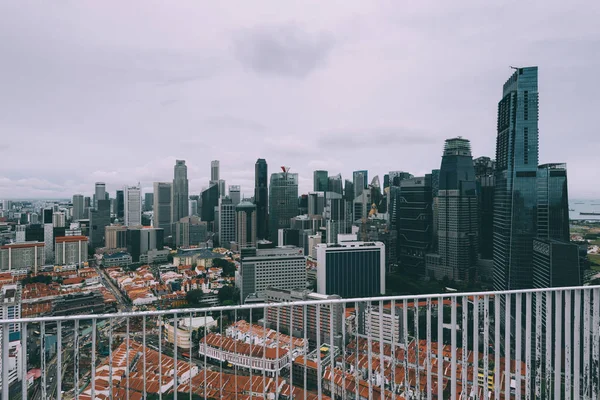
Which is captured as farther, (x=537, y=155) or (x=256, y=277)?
(x=256, y=277)

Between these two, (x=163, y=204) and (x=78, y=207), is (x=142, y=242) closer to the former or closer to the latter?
(x=163, y=204)

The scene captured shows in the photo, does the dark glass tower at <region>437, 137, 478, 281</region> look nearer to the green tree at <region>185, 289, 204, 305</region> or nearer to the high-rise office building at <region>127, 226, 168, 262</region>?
the green tree at <region>185, 289, 204, 305</region>

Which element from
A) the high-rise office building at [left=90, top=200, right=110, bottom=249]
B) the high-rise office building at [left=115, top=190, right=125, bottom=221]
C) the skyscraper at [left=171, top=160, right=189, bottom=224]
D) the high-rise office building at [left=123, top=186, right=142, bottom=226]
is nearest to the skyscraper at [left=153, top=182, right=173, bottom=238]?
the skyscraper at [left=171, top=160, right=189, bottom=224]

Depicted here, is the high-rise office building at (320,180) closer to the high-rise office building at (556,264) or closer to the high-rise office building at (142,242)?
the high-rise office building at (142,242)

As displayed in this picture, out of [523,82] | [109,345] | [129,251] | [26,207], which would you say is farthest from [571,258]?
[26,207]

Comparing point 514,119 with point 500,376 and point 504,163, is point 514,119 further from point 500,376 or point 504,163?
point 500,376
